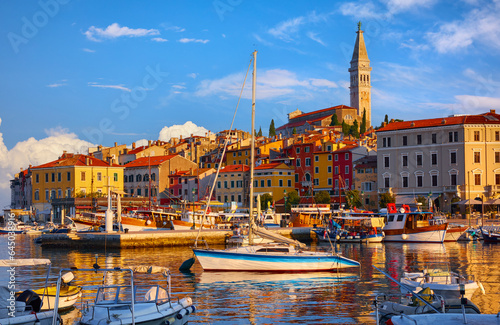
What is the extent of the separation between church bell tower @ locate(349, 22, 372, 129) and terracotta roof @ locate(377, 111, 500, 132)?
87071 millimetres

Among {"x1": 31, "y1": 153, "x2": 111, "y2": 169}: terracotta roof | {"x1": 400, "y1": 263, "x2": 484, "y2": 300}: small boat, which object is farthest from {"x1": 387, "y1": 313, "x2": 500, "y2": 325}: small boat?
{"x1": 31, "y1": 153, "x2": 111, "y2": 169}: terracotta roof

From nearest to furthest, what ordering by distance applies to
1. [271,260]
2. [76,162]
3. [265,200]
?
1. [271,260]
2. [76,162]
3. [265,200]

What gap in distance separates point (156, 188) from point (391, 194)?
1457 inches

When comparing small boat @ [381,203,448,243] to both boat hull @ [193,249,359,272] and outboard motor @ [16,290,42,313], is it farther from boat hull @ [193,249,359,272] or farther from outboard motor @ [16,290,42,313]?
outboard motor @ [16,290,42,313]

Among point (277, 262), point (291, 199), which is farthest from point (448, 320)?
point (291, 199)

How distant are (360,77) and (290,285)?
148684 millimetres

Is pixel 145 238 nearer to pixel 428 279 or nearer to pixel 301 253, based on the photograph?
pixel 301 253

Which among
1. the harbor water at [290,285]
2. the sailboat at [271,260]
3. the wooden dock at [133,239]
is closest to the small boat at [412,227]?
the harbor water at [290,285]

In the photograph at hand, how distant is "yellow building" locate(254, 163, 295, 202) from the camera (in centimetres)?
8844

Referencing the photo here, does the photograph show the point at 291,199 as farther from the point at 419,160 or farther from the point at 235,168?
the point at 419,160

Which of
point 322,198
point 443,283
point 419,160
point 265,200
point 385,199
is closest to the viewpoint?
→ point 443,283

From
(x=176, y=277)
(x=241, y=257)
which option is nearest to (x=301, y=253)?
(x=241, y=257)

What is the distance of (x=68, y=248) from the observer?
47.0m

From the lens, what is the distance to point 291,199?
277 feet
